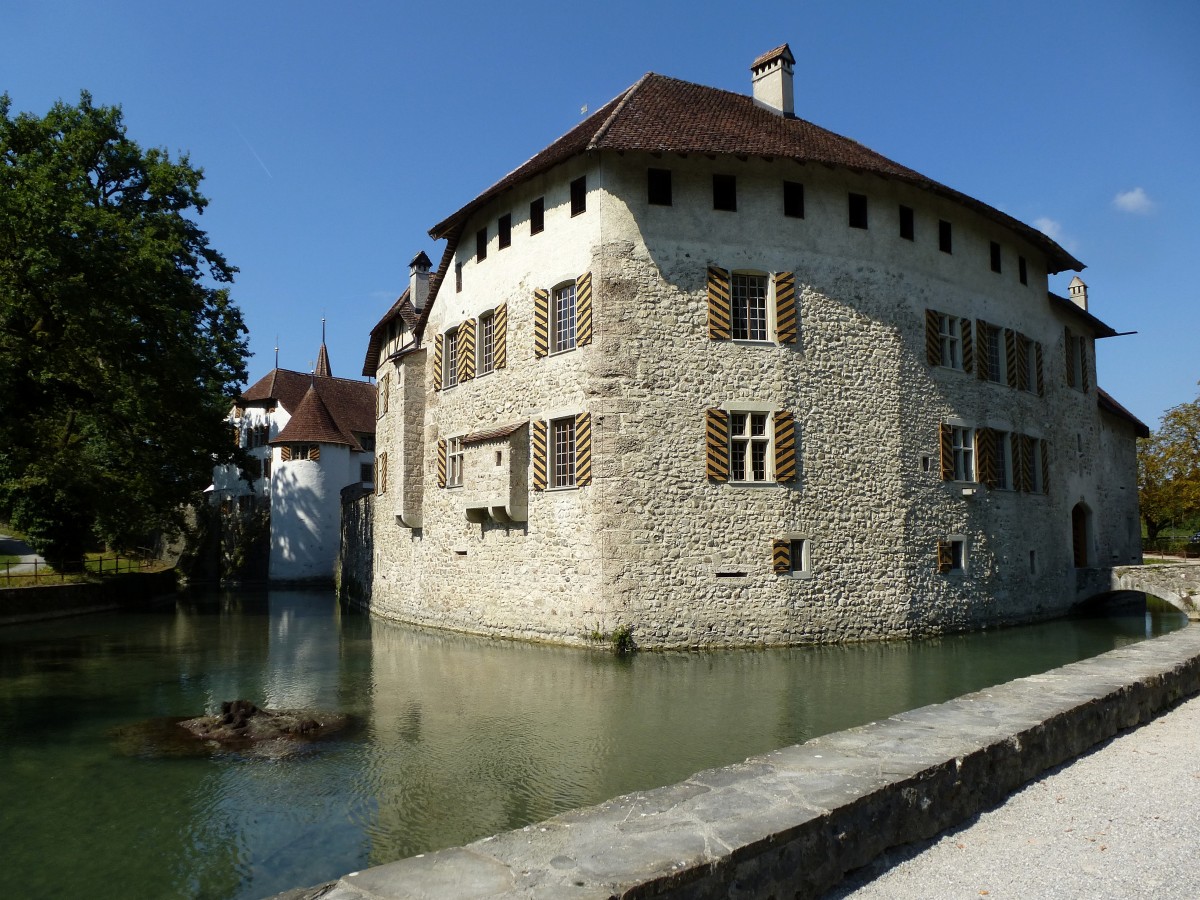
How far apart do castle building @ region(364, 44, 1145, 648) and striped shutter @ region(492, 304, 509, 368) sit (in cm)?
7

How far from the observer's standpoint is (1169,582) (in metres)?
22.1

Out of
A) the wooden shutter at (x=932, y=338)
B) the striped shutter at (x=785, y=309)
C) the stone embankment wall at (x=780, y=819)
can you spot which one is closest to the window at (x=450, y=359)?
the striped shutter at (x=785, y=309)

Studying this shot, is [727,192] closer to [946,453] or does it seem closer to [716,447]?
[716,447]

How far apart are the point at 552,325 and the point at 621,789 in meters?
12.7

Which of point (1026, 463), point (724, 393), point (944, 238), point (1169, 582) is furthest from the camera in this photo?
point (1026, 463)

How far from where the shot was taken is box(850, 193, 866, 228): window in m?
19.5

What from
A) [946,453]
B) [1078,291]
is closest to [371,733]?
[946,453]

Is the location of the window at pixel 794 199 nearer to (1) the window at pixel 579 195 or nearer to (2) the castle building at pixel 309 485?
(1) the window at pixel 579 195

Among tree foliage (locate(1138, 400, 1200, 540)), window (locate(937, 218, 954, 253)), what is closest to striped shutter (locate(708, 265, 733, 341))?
window (locate(937, 218, 954, 253))

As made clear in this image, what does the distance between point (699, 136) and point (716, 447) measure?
626 centimetres

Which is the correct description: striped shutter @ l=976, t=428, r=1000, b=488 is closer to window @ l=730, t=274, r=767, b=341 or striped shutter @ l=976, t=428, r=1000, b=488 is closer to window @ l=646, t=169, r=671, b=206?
window @ l=730, t=274, r=767, b=341

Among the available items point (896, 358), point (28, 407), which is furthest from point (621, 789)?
point (28, 407)

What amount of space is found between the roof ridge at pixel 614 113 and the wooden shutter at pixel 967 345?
9.37m

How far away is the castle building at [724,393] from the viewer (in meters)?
→ 17.5
